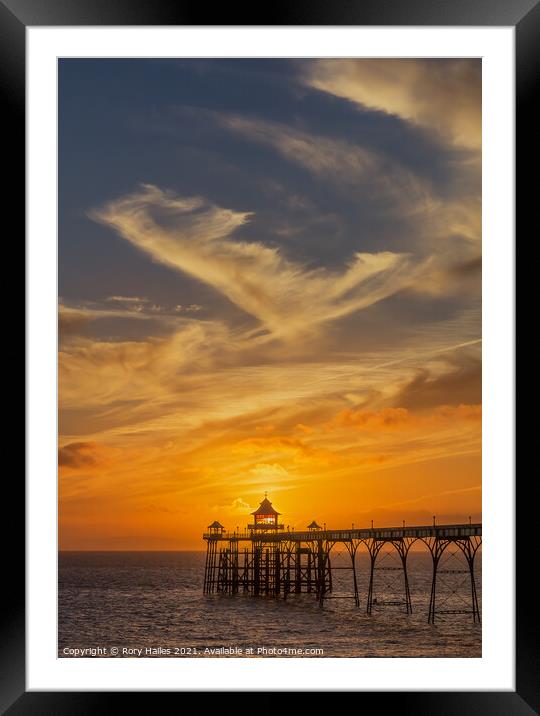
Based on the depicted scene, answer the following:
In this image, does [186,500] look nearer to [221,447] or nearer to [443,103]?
[221,447]

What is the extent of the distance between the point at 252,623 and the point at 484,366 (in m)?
14.9

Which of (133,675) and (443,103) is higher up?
(443,103)

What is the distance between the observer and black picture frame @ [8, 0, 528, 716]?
328 cm

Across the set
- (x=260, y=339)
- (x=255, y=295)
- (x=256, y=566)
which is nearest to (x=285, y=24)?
(x=255, y=295)

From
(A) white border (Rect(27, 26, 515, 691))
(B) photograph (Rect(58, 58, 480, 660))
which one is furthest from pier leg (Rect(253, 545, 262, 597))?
(A) white border (Rect(27, 26, 515, 691))

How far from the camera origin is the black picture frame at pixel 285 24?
328 centimetres

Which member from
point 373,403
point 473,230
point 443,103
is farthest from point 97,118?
point 373,403

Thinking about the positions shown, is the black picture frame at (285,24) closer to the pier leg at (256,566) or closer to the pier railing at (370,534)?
the pier railing at (370,534)

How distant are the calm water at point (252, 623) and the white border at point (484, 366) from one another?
7.15 metres

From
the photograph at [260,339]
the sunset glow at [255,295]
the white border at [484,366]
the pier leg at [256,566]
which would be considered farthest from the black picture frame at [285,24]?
the pier leg at [256,566]

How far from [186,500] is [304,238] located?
30.0ft

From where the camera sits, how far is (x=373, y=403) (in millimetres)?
20484

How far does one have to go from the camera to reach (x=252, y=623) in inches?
683

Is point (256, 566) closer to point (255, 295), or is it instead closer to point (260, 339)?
point (260, 339)
